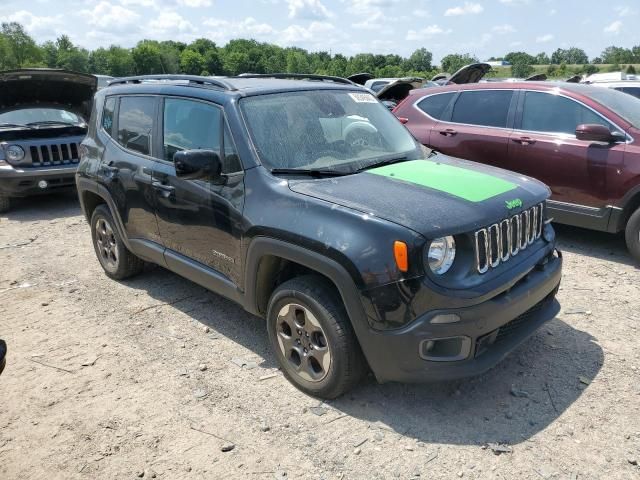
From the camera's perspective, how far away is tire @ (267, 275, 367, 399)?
3.03 metres

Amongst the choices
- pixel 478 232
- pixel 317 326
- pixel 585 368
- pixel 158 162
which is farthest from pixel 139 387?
pixel 585 368

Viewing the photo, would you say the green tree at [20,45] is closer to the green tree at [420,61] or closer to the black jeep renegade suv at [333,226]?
the green tree at [420,61]

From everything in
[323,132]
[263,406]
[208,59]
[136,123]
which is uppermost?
[208,59]

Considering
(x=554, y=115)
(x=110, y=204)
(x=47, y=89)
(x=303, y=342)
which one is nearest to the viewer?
(x=303, y=342)

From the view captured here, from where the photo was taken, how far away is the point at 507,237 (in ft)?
10.4

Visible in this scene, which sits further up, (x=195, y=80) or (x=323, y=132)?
(x=195, y=80)

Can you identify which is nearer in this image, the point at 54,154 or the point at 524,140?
the point at 524,140

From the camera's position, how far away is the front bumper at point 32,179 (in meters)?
7.89

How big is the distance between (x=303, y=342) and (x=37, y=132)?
684cm

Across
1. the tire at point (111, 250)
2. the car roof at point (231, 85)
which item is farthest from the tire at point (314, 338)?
the tire at point (111, 250)

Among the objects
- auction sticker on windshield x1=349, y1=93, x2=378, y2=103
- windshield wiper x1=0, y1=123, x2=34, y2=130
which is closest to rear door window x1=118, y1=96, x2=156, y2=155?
auction sticker on windshield x1=349, y1=93, x2=378, y2=103

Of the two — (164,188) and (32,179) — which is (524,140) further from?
(32,179)

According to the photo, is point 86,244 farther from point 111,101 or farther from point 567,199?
point 567,199

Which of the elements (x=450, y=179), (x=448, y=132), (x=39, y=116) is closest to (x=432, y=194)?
(x=450, y=179)
